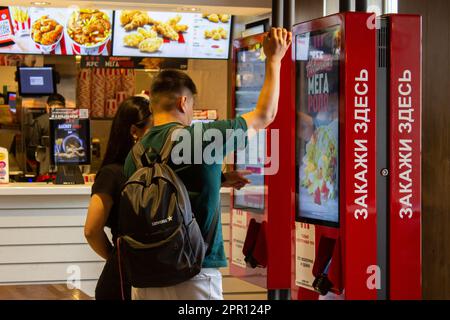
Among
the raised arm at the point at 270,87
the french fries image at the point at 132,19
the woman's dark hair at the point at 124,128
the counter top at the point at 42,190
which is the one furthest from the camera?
the french fries image at the point at 132,19

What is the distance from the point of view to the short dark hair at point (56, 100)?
8297 millimetres

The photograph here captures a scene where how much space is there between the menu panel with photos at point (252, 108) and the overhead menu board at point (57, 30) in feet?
9.91

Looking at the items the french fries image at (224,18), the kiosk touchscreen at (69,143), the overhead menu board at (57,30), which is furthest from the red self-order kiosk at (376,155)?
the overhead menu board at (57,30)

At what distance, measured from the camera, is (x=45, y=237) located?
19.6ft

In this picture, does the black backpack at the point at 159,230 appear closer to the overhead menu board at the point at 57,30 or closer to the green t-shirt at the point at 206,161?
the green t-shirt at the point at 206,161

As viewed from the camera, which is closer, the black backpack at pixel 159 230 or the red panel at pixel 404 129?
the black backpack at pixel 159 230

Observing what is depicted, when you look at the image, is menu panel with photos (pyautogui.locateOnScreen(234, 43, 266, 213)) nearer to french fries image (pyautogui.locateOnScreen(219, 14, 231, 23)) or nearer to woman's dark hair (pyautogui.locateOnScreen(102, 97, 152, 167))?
woman's dark hair (pyautogui.locateOnScreen(102, 97, 152, 167))

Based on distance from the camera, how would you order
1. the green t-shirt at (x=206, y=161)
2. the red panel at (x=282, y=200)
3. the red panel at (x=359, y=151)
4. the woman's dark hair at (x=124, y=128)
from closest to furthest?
the green t-shirt at (x=206, y=161) → the woman's dark hair at (x=124, y=128) → the red panel at (x=359, y=151) → the red panel at (x=282, y=200)

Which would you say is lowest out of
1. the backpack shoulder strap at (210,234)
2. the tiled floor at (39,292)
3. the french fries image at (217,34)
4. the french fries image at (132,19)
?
the tiled floor at (39,292)

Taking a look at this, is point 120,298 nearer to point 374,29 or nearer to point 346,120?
point 346,120

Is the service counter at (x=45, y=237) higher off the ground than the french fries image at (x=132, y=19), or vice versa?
the french fries image at (x=132, y=19)

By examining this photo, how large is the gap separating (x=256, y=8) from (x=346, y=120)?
2851mm

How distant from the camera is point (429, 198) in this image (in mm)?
4773
